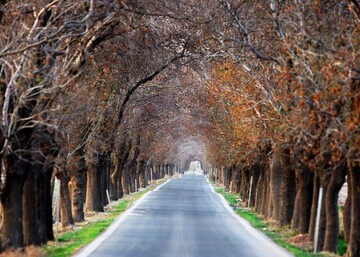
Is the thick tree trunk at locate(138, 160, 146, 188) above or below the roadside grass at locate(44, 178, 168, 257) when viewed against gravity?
above

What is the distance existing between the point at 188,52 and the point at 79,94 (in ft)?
42.2

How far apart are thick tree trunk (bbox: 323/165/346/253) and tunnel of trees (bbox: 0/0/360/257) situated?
0.03 m

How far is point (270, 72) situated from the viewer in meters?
28.8

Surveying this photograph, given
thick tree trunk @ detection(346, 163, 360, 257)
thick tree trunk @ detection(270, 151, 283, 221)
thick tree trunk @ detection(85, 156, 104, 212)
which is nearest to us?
thick tree trunk @ detection(346, 163, 360, 257)

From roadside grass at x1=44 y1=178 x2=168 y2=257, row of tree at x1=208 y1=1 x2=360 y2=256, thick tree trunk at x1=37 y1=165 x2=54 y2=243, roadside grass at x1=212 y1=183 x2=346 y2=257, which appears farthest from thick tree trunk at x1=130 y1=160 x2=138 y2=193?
thick tree trunk at x1=37 y1=165 x2=54 y2=243

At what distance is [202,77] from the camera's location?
138 feet

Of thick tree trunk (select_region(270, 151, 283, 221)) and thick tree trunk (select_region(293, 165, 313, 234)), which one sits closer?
thick tree trunk (select_region(293, 165, 313, 234))

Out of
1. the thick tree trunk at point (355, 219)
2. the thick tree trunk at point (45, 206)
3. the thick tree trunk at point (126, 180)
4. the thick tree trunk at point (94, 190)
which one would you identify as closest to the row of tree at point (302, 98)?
the thick tree trunk at point (355, 219)

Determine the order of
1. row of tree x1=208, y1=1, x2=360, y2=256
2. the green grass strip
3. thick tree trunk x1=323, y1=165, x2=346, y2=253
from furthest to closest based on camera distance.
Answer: thick tree trunk x1=323, y1=165, x2=346, y2=253
the green grass strip
row of tree x1=208, y1=1, x2=360, y2=256

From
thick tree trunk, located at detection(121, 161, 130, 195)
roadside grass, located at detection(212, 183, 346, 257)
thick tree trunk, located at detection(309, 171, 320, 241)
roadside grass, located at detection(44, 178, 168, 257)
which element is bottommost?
roadside grass, located at detection(212, 183, 346, 257)

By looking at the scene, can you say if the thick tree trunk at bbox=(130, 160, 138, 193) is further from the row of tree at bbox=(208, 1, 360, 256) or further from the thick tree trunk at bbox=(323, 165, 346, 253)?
the thick tree trunk at bbox=(323, 165, 346, 253)

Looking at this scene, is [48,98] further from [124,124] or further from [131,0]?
[124,124]

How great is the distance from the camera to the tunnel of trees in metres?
18.0

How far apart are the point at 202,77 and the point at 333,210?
60.0ft
